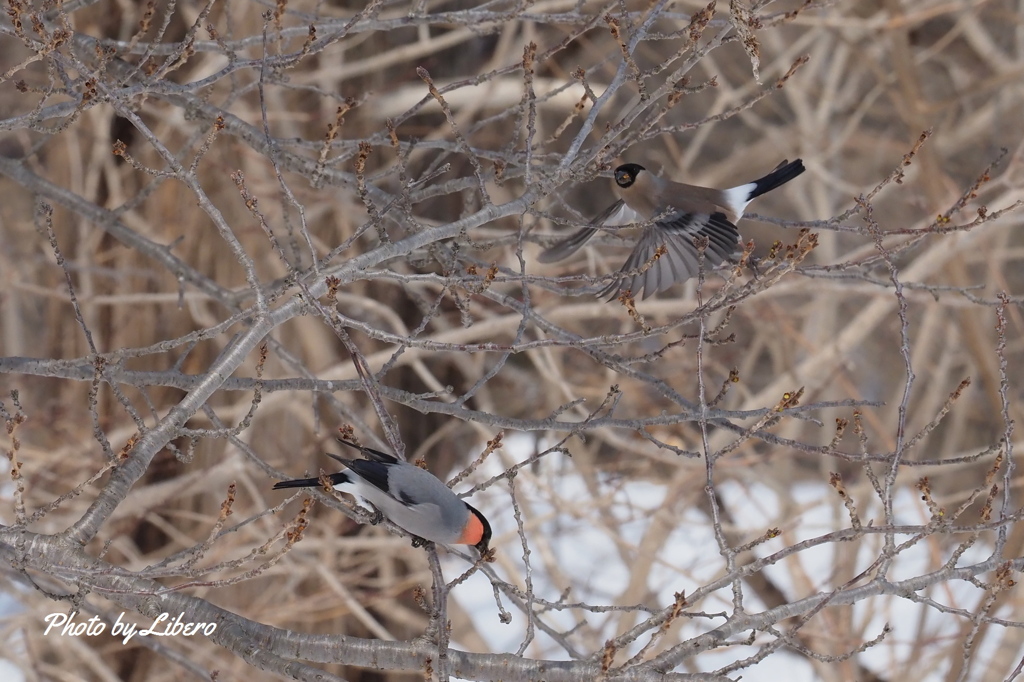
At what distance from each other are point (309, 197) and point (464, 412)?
128 inches

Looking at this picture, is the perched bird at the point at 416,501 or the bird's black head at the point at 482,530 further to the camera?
the bird's black head at the point at 482,530

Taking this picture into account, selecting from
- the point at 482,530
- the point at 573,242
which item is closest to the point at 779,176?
the point at 573,242

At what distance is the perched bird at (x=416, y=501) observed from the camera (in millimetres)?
2582

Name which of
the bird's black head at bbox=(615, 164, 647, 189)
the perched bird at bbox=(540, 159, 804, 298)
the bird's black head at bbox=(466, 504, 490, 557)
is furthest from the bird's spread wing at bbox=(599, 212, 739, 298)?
the bird's black head at bbox=(466, 504, 490, 557)

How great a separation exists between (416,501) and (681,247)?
40.0 inches

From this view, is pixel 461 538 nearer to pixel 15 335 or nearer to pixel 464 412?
pixel 464 412

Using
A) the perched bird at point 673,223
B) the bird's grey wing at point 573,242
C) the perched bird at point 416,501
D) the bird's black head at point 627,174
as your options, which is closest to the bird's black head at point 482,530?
the perched bird at point 416,501

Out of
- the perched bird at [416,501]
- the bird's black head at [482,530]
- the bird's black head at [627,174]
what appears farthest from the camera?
the bird's black head at [627,174]

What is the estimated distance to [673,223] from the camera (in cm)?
296

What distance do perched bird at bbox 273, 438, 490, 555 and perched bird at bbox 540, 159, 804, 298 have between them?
2.15 feet

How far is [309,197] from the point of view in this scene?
5359 millimetres

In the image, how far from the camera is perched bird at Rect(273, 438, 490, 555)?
258 centimetres

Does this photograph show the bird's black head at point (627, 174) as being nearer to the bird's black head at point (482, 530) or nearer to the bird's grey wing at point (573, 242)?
the bird's grey wing at point (573, 242)

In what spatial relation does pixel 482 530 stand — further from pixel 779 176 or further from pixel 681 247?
pixel 779 176
